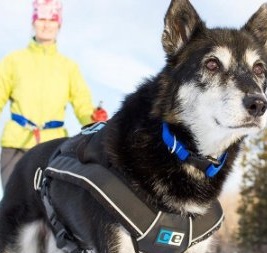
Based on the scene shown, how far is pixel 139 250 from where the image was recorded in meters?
3.79

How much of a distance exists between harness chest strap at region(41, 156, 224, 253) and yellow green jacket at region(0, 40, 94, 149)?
2.25 meters

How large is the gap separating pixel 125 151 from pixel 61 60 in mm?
2901

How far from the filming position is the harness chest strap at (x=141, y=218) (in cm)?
371

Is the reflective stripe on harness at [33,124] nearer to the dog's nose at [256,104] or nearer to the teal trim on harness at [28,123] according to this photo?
the teal trim on harness at [28,123]

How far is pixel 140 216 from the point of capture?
3727 mm

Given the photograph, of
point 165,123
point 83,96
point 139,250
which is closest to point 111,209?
point 139,250

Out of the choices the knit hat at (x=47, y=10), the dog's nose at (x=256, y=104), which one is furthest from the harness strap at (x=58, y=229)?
the knit hat at (x=47, y=10)

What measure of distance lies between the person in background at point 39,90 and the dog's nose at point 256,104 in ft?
8.69

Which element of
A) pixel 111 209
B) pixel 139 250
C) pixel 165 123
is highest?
pixel 165 123

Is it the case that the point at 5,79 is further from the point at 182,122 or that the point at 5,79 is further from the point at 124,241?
the point at 124,241

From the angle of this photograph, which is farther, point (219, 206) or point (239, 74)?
point (219, 206)

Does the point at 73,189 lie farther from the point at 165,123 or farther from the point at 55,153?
the point at 165,123

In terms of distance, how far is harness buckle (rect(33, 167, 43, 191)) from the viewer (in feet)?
14.9


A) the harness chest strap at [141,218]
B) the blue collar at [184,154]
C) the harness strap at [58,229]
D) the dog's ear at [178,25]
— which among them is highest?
the dog's ear at [178,25]
